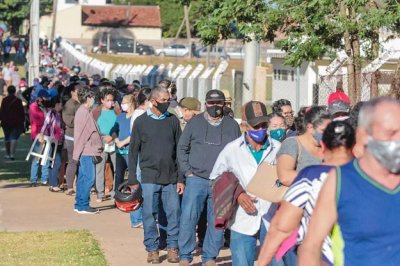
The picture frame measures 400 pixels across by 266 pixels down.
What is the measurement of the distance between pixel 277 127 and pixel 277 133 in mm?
89

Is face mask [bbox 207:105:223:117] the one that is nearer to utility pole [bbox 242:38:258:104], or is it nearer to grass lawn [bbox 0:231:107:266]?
grass lawn [bbox 0:231:107:266]

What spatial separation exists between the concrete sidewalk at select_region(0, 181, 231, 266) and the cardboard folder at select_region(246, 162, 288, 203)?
358 cm

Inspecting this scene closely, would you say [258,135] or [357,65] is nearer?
[258,135]

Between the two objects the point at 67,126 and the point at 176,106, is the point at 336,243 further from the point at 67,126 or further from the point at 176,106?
the point at 67,126

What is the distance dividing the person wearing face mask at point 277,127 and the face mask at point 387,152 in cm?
476

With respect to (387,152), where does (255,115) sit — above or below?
above

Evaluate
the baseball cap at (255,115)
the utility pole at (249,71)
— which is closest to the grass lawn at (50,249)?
the baseball cap at (255,115)

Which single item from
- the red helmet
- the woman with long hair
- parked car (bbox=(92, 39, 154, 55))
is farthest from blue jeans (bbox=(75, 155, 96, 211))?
parked car (bbox=(92, 39, 154, 55))

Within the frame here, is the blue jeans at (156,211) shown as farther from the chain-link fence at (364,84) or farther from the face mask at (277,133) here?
the chain-link fence at (364,84)

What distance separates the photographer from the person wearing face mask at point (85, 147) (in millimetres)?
15891

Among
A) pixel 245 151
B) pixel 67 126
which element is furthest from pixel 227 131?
pixel 67 126

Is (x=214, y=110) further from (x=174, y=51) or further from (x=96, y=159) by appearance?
(x=174, y=51)

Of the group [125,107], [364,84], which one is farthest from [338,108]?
[364,84]

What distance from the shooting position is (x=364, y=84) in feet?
57.6
